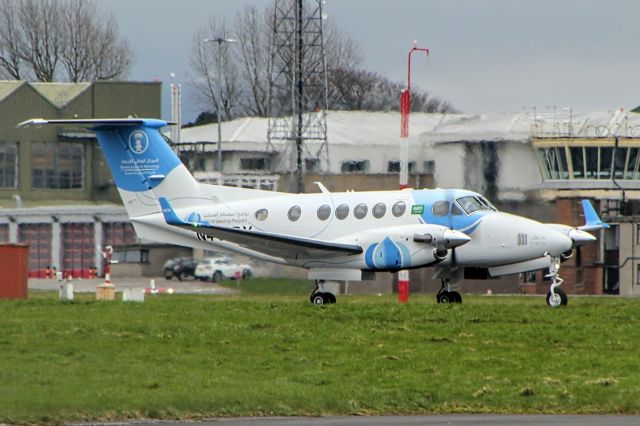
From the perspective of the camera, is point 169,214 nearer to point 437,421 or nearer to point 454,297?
point 454,297

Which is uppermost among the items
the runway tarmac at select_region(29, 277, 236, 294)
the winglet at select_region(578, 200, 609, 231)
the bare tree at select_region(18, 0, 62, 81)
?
the bare tree at select_region(18, 0, 62, 81)

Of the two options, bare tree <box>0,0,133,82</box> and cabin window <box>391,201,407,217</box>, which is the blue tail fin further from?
bare tree <box>0,0,133,82</box>

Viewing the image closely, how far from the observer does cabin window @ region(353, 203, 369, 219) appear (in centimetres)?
3031

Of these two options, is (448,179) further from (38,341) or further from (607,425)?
(607,425)

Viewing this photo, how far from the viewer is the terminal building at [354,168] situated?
44.5 metres

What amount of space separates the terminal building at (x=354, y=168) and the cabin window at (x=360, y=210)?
40.6 feet

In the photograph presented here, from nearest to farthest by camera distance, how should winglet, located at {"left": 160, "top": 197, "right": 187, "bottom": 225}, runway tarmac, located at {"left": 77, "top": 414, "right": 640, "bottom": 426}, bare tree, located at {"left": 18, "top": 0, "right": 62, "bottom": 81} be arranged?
runway tarmac, located at {"left": 77, "top": 414, "right": 640, "bottom": 426} → winglet, located at {"left": 160, "top": 197, "right": 187, "bottom": 225} → bare tree, located at {"left": 18, "top": 0, "right": 62, "bottom": 81}

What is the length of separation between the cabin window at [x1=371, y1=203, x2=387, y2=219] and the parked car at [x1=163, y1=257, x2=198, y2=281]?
83.5ft

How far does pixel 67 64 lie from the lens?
9388 centimetres

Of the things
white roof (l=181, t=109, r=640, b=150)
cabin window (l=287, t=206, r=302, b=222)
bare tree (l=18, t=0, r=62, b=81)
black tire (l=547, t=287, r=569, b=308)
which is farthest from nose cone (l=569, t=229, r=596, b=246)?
bare tree (l=18, t=0, r=62, b=81)

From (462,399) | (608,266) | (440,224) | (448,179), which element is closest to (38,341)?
(462,399)

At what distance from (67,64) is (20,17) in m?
4.17

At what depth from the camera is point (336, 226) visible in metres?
30.7

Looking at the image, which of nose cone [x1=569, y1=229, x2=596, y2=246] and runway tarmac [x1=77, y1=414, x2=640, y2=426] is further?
nose cone [x1=569, y1=229, x2=596, y2=246]
